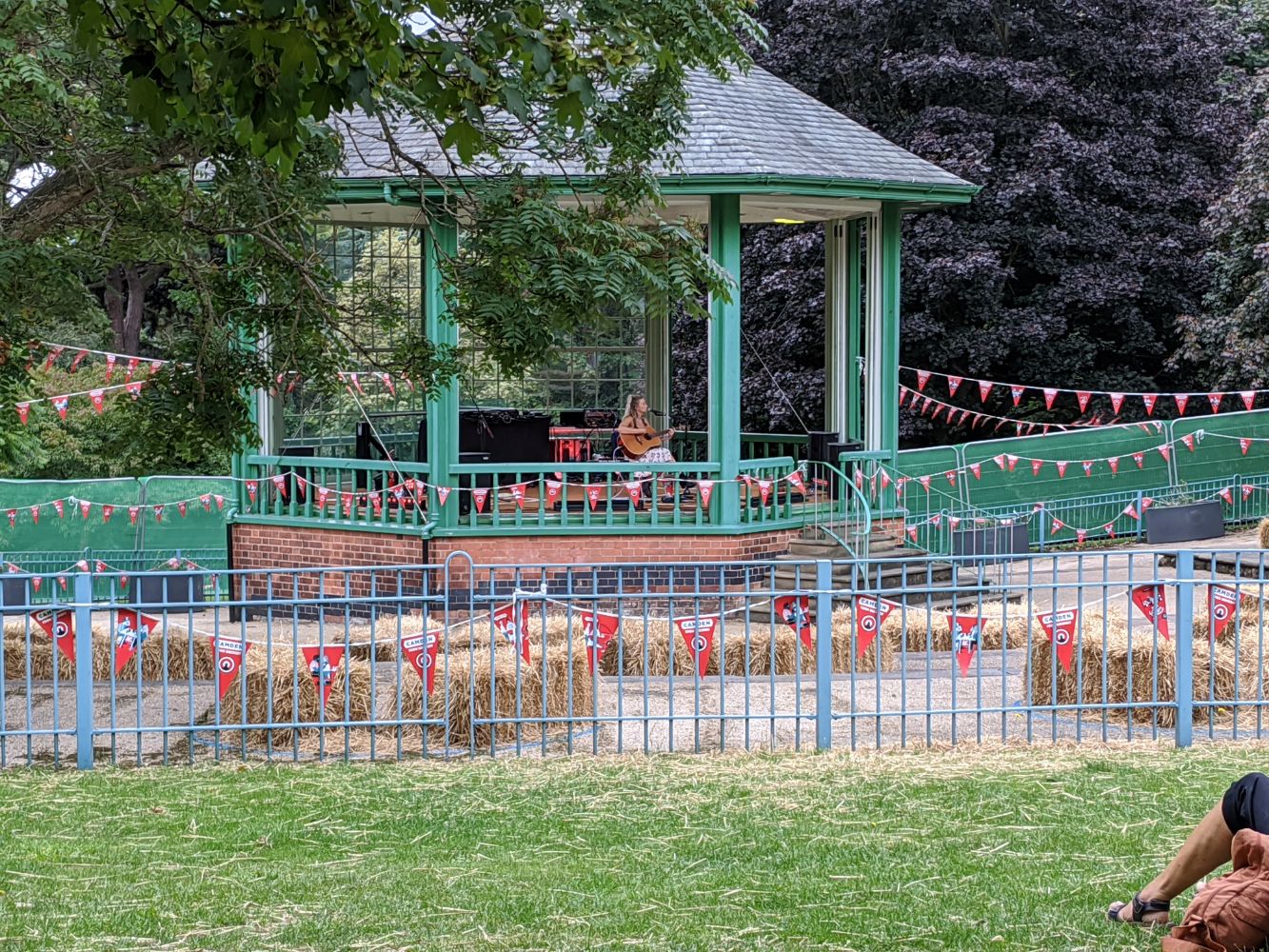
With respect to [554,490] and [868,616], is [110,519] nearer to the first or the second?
[554,490]

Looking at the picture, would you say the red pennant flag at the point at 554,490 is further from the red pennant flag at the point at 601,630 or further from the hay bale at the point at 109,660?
the hay bale at the point at 109,660

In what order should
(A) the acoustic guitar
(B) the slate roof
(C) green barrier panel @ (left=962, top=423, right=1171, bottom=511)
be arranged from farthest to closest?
(C) green barrier panel @ (left=962, top=423, right=1171, bottom=511), (A) the acoustic guitar, (B) the slate roof

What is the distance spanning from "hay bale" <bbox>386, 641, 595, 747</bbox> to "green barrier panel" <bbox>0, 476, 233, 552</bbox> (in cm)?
1112

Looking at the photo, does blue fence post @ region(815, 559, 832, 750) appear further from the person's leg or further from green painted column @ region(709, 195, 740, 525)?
green painted column @ region(709, 195, 740, 525)

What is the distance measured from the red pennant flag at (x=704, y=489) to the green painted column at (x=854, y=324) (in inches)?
Answer: 103

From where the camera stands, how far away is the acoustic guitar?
59.3ft

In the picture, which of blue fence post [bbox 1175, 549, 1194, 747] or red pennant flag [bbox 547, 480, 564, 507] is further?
red pennant flag [bbox 547, 480, 564, 507]

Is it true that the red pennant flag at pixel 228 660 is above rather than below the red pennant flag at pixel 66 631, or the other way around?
below

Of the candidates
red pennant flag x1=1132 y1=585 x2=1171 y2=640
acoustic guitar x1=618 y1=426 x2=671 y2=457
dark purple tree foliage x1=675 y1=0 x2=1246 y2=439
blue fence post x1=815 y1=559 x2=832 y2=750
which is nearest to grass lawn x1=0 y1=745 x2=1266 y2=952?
blue fence post x1=815 y1=559 x2=832 y2=750

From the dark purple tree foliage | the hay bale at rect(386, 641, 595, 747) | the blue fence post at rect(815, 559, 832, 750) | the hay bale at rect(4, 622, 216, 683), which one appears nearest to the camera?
the blue fence post at rect(815, 559, 832, 750)

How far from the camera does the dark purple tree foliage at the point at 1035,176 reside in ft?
87.8

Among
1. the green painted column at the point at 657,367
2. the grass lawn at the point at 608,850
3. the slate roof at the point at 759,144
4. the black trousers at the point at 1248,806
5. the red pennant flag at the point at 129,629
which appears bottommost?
the grass lawn at the point at 608,850

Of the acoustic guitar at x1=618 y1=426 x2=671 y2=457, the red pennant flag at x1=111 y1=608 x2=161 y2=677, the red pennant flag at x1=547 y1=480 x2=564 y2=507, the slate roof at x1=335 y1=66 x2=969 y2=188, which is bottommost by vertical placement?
the red pennant flag at x1=111 y1=608 x2=161 y2=677

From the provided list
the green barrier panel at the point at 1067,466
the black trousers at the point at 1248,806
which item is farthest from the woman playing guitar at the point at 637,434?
the black trousers at the point at 1248,806
